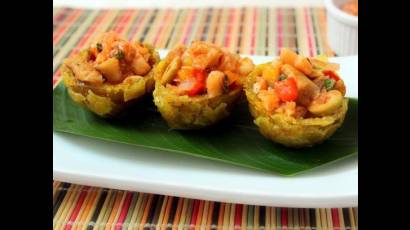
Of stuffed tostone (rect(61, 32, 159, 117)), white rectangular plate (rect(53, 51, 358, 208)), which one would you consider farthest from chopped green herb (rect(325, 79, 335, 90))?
stuffed tostone (rect(61, 32, 159, 117))

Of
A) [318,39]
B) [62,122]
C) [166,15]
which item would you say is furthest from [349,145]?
[166,15]

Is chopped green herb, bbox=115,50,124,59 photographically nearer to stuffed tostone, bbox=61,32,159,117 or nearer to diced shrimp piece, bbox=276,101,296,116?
stuffed tostone, bbox=61,32,159,117

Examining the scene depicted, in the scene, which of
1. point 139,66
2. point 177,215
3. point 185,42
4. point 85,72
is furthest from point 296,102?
point 185,42

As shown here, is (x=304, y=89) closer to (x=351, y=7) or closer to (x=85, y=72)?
(x=85, y=72)

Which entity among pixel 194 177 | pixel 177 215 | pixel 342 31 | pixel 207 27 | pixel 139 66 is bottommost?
pixel 207 27

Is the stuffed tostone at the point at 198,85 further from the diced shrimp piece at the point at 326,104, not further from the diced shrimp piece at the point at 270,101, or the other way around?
the diced shrimp piece at the point at 326,104

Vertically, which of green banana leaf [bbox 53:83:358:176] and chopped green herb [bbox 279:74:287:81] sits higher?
chopped green herb [bbox 279:74:287:81]

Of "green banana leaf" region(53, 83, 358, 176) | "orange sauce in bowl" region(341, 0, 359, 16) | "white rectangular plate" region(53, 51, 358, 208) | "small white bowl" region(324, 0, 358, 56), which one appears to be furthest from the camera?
"orange sauce in bowl" region(341, 0, 359, 16)

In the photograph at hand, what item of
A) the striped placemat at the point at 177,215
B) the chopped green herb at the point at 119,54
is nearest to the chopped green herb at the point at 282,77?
the striped placemat at the point at 177,215
